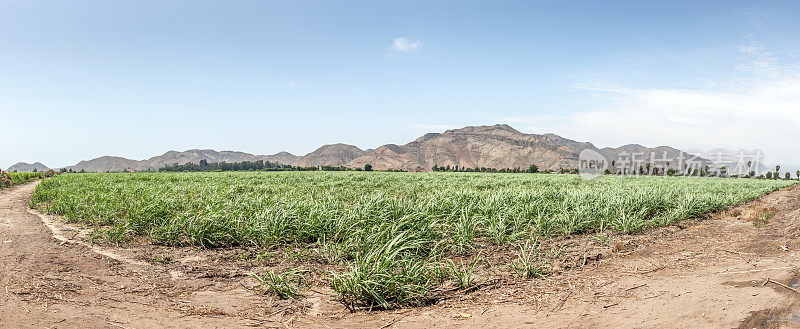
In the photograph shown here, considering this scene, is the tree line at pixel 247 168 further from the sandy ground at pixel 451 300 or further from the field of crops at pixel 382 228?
the sandy ground at pixel 451 300

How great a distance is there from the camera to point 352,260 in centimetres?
502

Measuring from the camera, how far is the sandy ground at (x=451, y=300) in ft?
9.50

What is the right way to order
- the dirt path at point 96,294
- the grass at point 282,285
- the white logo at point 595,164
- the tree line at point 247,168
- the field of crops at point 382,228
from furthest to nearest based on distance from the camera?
the tree line at point 247,168
the white logo at point 595,164
the field of crops at point 382,228
the grass at point 282,285
the dirt path at point 96,294

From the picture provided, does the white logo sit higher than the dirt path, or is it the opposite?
the white logo

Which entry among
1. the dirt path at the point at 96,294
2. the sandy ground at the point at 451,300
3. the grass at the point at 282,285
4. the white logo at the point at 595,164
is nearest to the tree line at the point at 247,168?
the white logo at the point at 595,164

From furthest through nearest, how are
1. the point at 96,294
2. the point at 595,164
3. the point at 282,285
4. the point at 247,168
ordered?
1. the point at 247,168
2. the point at 595,164
3. the point at 282,285
4. the point at 96,294

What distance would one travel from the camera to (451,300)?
3.67m

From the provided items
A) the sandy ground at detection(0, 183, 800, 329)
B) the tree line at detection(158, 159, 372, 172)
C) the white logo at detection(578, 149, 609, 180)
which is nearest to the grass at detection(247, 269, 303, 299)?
the sandy ground at detection(0, 183, 800, 329)

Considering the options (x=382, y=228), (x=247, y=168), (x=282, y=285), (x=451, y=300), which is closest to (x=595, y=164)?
(x=247, y=168)

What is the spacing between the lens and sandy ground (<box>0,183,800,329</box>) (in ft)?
9.50

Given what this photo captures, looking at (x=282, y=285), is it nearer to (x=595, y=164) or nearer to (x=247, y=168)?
(x=595, y=164)

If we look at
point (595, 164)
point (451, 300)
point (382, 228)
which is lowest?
point (451, 300)

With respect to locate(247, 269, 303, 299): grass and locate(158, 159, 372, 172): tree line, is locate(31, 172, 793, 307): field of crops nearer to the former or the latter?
locate(247, 269, 303, 299): grass

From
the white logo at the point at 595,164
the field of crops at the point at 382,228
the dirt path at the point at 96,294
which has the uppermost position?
the white logo at the point at 595,164
